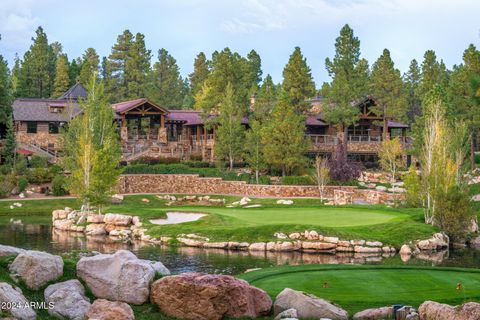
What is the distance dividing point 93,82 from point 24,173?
11.6 m

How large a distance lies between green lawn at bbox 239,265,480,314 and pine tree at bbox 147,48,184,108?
71.6m

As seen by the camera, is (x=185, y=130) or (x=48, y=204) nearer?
(x=48, y=204)

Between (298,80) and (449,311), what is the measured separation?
49.8 m

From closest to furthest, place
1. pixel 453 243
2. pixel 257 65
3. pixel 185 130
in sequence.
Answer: pixel 453 243
pixel 185 130
pixel 257 65

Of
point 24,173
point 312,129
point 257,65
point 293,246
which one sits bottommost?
point 293,246

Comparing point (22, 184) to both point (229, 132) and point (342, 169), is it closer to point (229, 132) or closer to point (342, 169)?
point (229, 132)

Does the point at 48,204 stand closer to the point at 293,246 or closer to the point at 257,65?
the point at 293,246

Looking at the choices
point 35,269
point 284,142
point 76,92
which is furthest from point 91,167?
point 76,92

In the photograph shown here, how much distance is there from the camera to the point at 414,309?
14859 mm

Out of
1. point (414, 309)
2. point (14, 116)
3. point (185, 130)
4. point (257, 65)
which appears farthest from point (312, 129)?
point (414, 309)

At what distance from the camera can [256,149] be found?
56.7 m

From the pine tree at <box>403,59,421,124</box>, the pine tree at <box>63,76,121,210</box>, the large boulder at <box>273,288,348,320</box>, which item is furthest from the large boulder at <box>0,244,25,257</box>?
the pine tree at <box>403,59,421,124</box>

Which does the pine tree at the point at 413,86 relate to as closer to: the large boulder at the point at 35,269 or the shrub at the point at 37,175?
the shrub at the point at 37,175

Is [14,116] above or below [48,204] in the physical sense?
above
